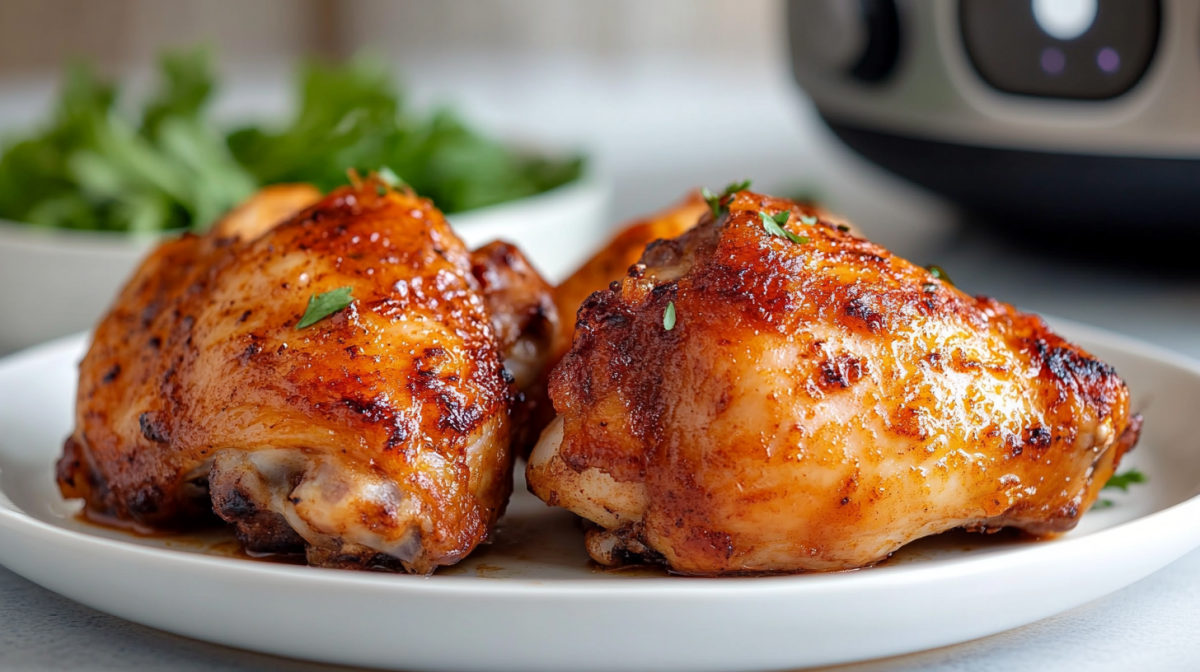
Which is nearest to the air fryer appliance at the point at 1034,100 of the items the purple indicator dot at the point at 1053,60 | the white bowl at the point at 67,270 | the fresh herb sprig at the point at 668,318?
the purple indicator dot at the point at 1053,60

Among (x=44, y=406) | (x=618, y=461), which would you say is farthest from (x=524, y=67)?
(x=618, y=461)

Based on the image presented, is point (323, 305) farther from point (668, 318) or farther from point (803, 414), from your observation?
point (803, 414)

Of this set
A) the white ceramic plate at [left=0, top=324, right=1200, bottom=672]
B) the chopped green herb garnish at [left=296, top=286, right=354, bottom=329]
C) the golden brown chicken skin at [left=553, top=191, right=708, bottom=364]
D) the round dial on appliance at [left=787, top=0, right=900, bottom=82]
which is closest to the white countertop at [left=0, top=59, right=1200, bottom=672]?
the white ceramic plate at [left=0, top=324, right=1200, bottom=672]

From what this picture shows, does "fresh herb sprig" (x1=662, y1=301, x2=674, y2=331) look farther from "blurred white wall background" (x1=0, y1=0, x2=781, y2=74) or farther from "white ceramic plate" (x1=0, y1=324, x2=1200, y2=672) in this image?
"blurred white wall background" (x1=0, y1=0, x2=781, y2=74)

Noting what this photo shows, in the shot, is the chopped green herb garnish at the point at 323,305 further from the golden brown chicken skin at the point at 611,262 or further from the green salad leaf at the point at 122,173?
the green salad leaf at the point at 122,173

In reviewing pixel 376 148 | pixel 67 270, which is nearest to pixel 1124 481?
pixel 67 270
